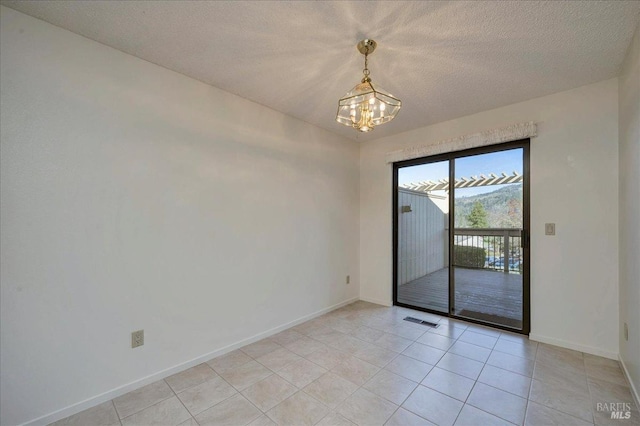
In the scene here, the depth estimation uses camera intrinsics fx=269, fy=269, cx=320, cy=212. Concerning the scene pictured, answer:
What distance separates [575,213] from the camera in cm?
258

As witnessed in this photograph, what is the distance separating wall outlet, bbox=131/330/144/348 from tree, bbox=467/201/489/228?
357 cm

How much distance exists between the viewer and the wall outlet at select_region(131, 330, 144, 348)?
2041 mm

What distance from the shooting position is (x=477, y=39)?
1.88 metres

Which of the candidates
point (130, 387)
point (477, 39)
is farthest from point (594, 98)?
point (130, 387)

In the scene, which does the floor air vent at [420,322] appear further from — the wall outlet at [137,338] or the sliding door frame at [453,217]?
the wall outlet at [137,338]

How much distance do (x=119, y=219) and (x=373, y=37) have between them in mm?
2246

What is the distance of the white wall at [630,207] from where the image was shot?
185 cm

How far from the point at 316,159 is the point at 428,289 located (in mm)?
2554

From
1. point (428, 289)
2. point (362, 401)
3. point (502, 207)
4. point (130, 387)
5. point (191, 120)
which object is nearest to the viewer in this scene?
point (362, 401)

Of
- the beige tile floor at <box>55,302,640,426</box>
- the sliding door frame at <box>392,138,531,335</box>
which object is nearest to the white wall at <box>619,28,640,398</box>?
the beige tile floor at <box>55,302,640,426</box>

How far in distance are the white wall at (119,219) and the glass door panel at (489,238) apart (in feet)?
7.28

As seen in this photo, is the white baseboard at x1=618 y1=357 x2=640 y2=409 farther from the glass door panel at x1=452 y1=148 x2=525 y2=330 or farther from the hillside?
the hillside

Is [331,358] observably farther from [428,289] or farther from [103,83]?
[103,83]

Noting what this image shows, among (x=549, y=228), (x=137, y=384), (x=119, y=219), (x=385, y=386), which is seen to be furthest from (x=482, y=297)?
(x=119, y=219)
